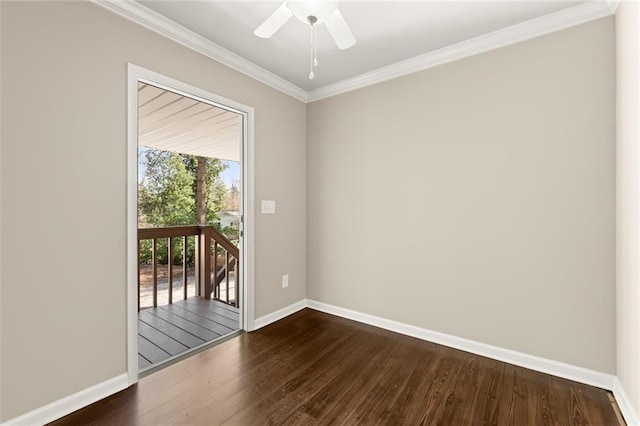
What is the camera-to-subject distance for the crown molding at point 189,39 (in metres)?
1.89

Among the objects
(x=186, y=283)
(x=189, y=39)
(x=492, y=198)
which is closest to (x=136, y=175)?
(x=189, y=39)

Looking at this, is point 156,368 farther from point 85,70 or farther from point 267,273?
point 85,70

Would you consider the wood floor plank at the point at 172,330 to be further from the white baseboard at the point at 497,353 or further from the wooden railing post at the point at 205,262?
the white baseboard at the point at 497,353

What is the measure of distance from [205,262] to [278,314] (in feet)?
4.90

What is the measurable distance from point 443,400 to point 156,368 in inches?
81.2

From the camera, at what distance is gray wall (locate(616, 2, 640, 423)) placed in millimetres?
1535

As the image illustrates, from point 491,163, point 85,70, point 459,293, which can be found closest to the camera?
point 85,70

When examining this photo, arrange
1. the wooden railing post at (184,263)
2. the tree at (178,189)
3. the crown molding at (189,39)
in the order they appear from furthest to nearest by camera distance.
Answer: the wooden railing post at (184,263) < the tree at (178,189) < the crown molding at (189,39)

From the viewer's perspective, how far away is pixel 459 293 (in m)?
2.50

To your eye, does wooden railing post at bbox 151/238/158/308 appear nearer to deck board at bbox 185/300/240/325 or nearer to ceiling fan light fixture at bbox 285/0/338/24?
deck board at bbox 185/300/240/325

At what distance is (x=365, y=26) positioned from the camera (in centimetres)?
220

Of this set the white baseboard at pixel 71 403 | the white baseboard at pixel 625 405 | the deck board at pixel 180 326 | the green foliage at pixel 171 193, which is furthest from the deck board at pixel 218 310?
the white baseboard at pixel 625 405

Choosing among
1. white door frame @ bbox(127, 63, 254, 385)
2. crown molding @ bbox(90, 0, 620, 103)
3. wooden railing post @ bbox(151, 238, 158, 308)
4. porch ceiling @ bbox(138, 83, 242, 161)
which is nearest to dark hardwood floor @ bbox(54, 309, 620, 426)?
white door frame @ bbox(127, 63, 254, 385)

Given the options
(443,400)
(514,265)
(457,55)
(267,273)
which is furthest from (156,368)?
(457,55)
